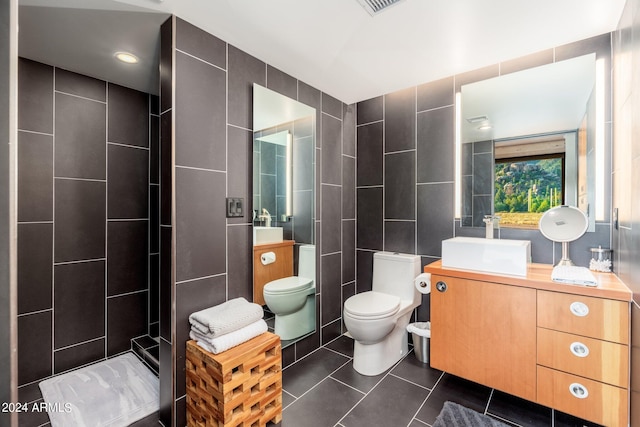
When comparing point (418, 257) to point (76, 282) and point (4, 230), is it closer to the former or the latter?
point (4, 230)

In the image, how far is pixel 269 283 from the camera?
2078mm

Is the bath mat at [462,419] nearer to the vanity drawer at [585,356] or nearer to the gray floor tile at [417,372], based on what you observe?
the gray floor tile at [417,372]

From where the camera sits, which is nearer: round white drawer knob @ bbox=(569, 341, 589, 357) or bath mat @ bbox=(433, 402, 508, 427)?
round white drawer knob @ bbox=(569, 341, 589, 357)

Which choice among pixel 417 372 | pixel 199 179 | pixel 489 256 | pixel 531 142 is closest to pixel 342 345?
pixel 417 372

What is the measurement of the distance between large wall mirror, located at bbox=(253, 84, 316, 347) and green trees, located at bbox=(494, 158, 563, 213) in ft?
4.64

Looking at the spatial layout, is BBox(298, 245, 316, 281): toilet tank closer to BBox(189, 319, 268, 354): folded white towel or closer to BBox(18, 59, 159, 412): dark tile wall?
BBox(189, 319, 268, 354): folded white towel

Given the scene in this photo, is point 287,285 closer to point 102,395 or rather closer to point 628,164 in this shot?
point 102,395

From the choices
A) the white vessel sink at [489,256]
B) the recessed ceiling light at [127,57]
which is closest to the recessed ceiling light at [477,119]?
the white vessel sink at [489,256]

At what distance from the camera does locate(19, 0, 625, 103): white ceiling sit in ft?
4.94

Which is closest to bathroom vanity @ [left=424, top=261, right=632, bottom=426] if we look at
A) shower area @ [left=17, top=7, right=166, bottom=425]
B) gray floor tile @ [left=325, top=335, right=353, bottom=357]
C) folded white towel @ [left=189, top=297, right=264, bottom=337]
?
gray floor tile @ [left=325, top=335, right=353, bottom=357]

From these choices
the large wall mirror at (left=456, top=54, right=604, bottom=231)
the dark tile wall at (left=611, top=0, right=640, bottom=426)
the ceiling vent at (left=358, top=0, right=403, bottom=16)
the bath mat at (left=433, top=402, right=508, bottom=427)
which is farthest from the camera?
the large wall mirror at (left=456, top=54, right=604, bottom=231)

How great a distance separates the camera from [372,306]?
2105mm

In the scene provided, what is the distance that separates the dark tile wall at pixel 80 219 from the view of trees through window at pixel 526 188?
113 inches

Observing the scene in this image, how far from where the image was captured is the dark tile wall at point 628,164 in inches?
49.0
